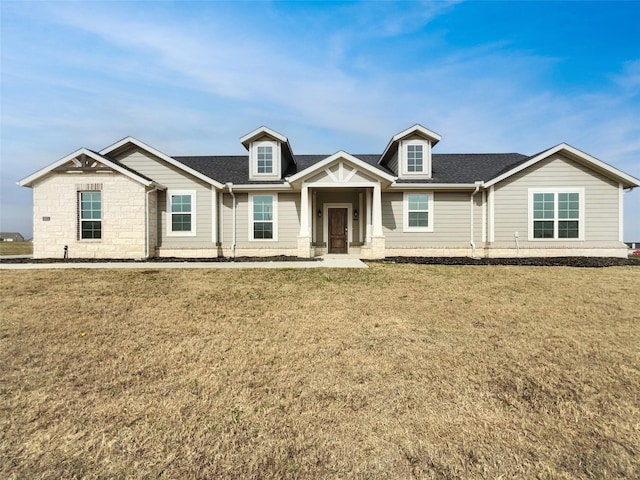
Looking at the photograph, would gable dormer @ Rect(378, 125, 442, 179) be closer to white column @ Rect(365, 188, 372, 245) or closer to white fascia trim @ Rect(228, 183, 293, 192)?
white column @ Rect(365, 188, 372, 245)

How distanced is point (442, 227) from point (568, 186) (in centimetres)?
561

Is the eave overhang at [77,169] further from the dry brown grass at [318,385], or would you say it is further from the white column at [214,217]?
the dry brown grass at [318,385]

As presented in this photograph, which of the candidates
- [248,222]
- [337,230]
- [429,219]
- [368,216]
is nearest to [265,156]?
[248,222]

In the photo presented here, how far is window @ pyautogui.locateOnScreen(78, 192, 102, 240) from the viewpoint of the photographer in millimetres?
12945

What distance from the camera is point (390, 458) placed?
99.1 inches

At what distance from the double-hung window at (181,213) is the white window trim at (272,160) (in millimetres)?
3021

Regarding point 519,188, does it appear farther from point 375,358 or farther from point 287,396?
point 287,396

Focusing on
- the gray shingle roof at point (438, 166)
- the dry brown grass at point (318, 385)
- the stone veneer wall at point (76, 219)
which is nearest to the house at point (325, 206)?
the stone veneer wall at point (76, 219)

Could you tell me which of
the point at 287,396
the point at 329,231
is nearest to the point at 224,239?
the point at 329,231

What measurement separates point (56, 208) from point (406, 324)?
48.7 ft

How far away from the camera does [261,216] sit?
47.9 feet

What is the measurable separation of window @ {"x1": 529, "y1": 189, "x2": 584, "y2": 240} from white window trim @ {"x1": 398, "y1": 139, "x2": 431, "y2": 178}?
15.2 ft

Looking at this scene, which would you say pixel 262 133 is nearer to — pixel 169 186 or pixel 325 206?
pixel 325 206

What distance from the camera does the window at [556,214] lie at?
13.6 meters
